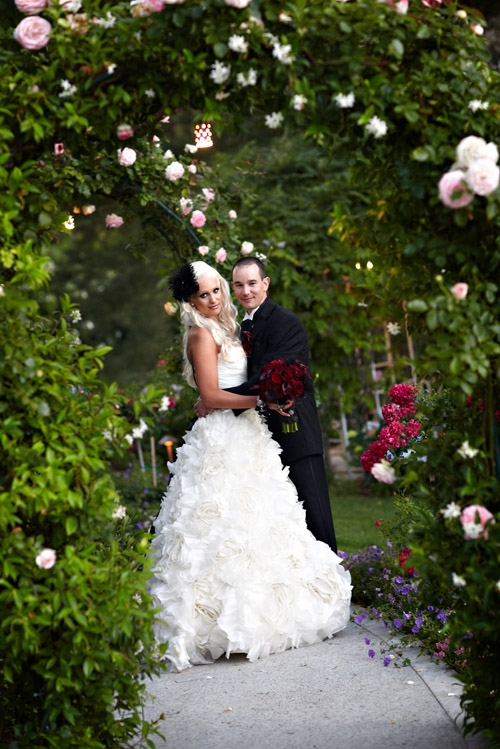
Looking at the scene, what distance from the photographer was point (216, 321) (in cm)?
424

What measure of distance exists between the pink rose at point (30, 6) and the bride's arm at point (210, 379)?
1896 millimetres

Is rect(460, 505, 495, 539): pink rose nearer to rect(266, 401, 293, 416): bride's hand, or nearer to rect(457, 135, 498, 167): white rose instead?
rect(457, 135, 498, 167): white rose

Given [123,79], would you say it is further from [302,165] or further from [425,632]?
[302,165]

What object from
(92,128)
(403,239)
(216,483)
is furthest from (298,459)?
(92,128)

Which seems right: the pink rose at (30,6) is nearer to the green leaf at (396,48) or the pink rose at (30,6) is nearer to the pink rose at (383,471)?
the green leaf at (396,48)

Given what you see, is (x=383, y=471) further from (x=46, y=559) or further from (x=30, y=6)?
(x=30, y=6)

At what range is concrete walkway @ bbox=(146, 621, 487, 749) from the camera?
2.93 m

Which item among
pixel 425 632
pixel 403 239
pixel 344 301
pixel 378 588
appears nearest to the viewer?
pixel 403 239

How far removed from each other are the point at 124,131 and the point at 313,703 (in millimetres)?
2456

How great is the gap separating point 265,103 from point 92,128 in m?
0.61

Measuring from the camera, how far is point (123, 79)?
2564 mm

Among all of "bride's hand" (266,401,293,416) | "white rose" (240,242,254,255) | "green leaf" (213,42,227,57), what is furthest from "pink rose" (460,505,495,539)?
"white rose" (240,242,254,255)

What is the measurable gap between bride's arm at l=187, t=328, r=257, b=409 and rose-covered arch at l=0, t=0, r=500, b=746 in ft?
4.61

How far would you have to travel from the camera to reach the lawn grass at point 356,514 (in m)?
6.80
